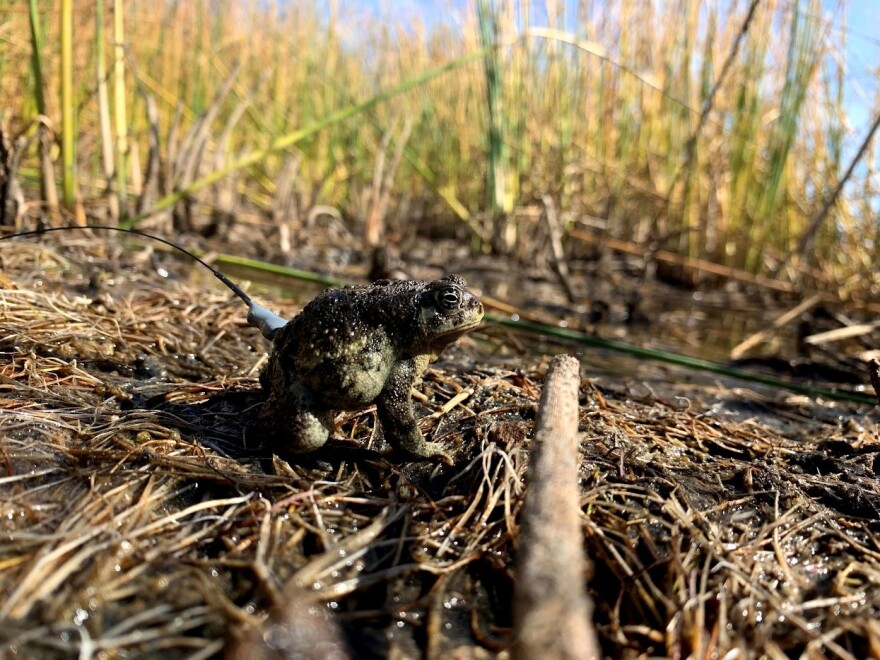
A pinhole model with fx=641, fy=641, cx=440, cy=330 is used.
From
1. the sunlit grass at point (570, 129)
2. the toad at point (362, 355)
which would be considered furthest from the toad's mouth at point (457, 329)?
the sunlit grass at point (570, 129)

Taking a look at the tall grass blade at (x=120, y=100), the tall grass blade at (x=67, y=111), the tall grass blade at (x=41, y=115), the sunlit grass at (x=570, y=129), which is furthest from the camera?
the sunlit grass at (x=570, y=129)

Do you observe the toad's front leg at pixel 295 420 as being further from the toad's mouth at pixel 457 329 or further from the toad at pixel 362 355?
the toad's mouth at pixel 457 329

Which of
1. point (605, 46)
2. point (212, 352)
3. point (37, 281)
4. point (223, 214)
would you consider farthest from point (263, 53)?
point (212, 352)

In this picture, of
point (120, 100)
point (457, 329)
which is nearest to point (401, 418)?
point (457, 329)

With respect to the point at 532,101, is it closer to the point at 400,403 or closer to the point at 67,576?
the point at 400,403

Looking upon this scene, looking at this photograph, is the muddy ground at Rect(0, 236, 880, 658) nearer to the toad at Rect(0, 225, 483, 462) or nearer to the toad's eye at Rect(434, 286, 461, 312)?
the toad at Rect(0, 225, 483, 462)

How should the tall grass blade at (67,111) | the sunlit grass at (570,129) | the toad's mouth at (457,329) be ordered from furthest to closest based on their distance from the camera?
the sunlit grass at (570,129), the tall grass blade at (67,111), the toad's mouth at (457,329)
